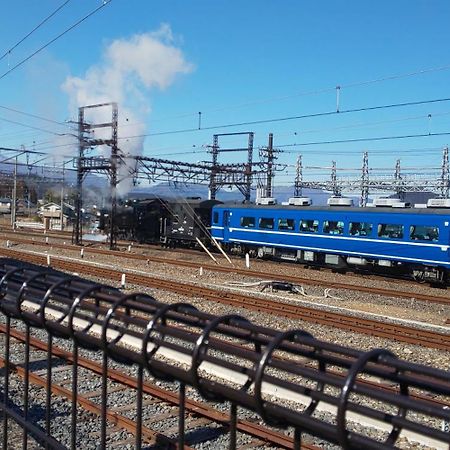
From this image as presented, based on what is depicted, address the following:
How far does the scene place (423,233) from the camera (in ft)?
73.5

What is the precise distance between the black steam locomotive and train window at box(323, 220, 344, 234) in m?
9.51

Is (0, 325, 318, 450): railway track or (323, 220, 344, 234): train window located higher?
(323, 220, 344, 234): train window

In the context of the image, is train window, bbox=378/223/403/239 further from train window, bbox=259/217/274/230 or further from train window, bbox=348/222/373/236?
train window, bbox=259/217/274/230

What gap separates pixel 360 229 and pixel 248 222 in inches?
297

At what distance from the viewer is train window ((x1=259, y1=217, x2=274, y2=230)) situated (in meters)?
29.0

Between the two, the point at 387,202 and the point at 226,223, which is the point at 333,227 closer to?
the point at 387,202

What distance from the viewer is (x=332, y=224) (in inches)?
1021

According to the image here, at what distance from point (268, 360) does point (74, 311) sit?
3.78ft

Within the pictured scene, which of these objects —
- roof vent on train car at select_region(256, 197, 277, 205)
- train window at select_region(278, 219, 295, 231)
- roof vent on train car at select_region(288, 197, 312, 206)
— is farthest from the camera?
roof vent on train car at select_region(256, 197, 277, 205)

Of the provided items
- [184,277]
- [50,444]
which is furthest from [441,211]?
[50,444]

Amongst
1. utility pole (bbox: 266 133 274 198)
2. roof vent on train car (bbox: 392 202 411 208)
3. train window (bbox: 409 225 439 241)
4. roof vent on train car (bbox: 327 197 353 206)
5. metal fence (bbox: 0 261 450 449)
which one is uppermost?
utility pole (bbox: 266 133 274 198)

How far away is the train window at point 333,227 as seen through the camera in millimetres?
25516

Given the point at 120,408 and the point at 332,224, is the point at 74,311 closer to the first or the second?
the point at 120,408

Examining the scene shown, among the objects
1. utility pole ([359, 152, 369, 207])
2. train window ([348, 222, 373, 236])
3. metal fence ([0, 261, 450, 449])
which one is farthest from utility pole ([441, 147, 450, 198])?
metal fence ([0, 261, 450, 449])
